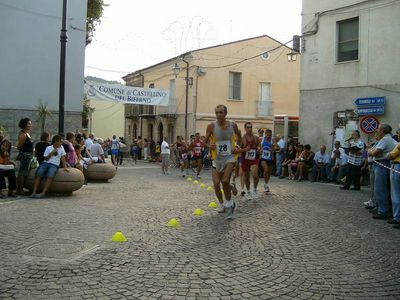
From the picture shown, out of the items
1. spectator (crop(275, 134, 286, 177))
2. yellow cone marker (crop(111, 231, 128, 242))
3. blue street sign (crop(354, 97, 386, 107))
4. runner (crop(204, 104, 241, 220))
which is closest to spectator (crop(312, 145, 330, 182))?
spectator (crop(275, 134, 286, 177))

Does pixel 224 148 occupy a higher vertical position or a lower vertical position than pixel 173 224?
higher

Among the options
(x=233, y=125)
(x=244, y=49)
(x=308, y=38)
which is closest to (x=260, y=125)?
(x=244, y=49)

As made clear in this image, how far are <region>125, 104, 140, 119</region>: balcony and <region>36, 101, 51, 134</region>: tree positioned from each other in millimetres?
25804

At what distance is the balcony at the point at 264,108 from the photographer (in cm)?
3506

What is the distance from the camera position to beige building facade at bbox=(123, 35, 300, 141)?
3353 cm

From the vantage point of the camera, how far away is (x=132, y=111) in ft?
148

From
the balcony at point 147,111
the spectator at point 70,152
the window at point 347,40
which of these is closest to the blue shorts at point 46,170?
the spectator at point 70,152

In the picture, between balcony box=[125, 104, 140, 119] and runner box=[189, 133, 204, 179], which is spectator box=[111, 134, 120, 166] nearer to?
runner box=[189, 133, 204, 179]

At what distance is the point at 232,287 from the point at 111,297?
48.2 inches

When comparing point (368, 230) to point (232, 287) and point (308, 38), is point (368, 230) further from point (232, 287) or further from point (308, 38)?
point (308, 38)

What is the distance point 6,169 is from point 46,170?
0.89 m

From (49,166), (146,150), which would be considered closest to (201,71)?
(146,150)

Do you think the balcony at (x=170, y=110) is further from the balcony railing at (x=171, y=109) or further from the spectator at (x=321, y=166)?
the spectator at (x=321, y=166)

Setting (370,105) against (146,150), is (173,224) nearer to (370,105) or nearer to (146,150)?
(370,105)
